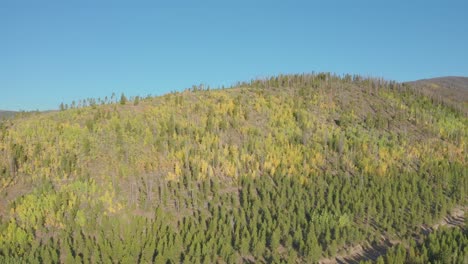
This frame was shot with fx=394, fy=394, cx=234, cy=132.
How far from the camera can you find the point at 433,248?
25.3 m

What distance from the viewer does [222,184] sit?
1367 inches

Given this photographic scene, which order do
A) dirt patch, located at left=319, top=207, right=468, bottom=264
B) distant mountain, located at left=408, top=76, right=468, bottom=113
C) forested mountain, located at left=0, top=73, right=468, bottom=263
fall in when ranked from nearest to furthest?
forested mountain, located at left=0, top=73, right=468, bottom=263, dirt patch, located at left=319, top=207, right=468, bottom=264, distant mountain, located at left=408, top=76, right=468, bottom=113

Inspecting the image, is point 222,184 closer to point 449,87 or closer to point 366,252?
point 366,252

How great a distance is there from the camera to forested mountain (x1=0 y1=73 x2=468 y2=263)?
25.4m

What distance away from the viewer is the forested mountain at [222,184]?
25391mm

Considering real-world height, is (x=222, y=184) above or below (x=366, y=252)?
above

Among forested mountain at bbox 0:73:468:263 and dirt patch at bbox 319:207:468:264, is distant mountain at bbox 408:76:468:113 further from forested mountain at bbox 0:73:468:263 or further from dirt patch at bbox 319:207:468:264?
dirt patch at bbox 319:207:468:264

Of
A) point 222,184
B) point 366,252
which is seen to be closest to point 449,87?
point 222,184

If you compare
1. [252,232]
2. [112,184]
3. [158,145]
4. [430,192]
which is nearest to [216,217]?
[252,232]

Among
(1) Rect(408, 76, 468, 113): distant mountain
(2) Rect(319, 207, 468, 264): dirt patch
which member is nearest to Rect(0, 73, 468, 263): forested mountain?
(2) Rect(319, 207, 468, 264): dirt patch

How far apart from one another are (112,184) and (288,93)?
34.6m

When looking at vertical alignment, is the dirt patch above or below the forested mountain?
below

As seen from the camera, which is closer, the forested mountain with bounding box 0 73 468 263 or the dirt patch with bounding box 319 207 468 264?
the forested mountain with bounding box 0 73 468 263

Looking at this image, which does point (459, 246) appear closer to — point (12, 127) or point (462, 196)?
point (462, 196)
